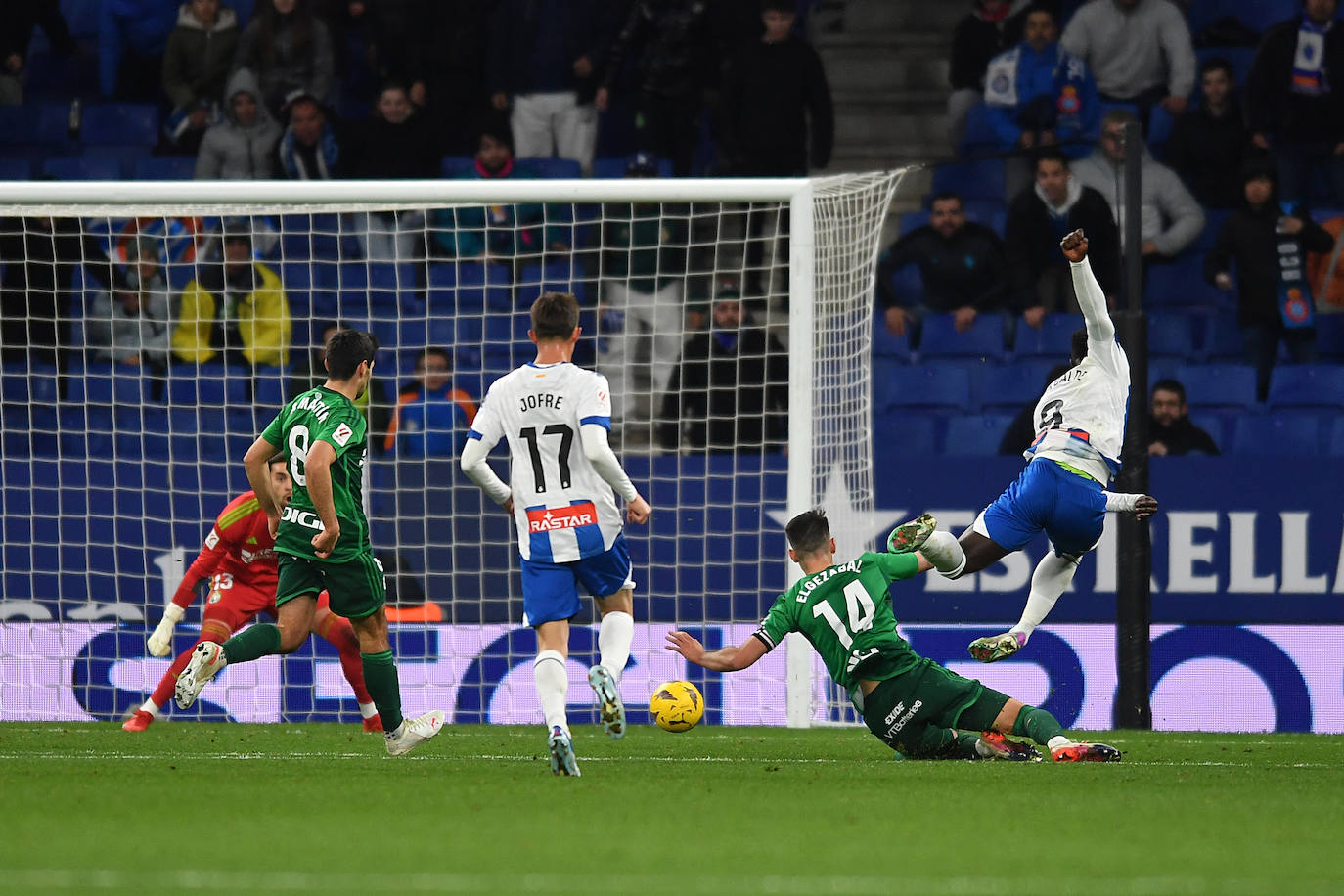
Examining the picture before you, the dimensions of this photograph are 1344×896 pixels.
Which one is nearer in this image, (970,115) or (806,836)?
(806,836)

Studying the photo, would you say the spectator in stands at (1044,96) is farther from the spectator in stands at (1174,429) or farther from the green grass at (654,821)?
the green grass at (654,821)

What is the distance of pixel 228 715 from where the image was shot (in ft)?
34.3

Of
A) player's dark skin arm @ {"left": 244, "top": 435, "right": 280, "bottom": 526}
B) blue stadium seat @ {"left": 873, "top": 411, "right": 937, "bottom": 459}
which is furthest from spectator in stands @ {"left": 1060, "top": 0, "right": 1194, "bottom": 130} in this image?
player's dark skin arm @ {"left": 244, "top": 435, "right": 280, "bottom": 526}

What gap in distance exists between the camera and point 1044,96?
14.1 m

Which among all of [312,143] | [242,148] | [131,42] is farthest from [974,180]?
[131,42]

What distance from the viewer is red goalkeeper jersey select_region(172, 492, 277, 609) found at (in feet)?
27.9

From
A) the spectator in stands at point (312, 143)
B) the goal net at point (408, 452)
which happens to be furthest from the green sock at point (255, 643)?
the spectator in stands at point (312, 143)

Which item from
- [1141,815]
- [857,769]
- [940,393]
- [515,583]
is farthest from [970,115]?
[1141,815]

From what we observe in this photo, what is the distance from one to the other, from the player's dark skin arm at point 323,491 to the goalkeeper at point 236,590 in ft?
4.92

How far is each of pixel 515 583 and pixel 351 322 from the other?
2427 mm

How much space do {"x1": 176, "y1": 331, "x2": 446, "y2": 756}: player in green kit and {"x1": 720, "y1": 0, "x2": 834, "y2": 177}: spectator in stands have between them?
707 cm

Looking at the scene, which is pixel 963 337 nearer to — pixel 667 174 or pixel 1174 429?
pixel 1174 429

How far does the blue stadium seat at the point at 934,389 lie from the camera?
13172 millimetres

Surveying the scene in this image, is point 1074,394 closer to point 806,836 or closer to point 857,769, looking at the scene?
point 857,769
